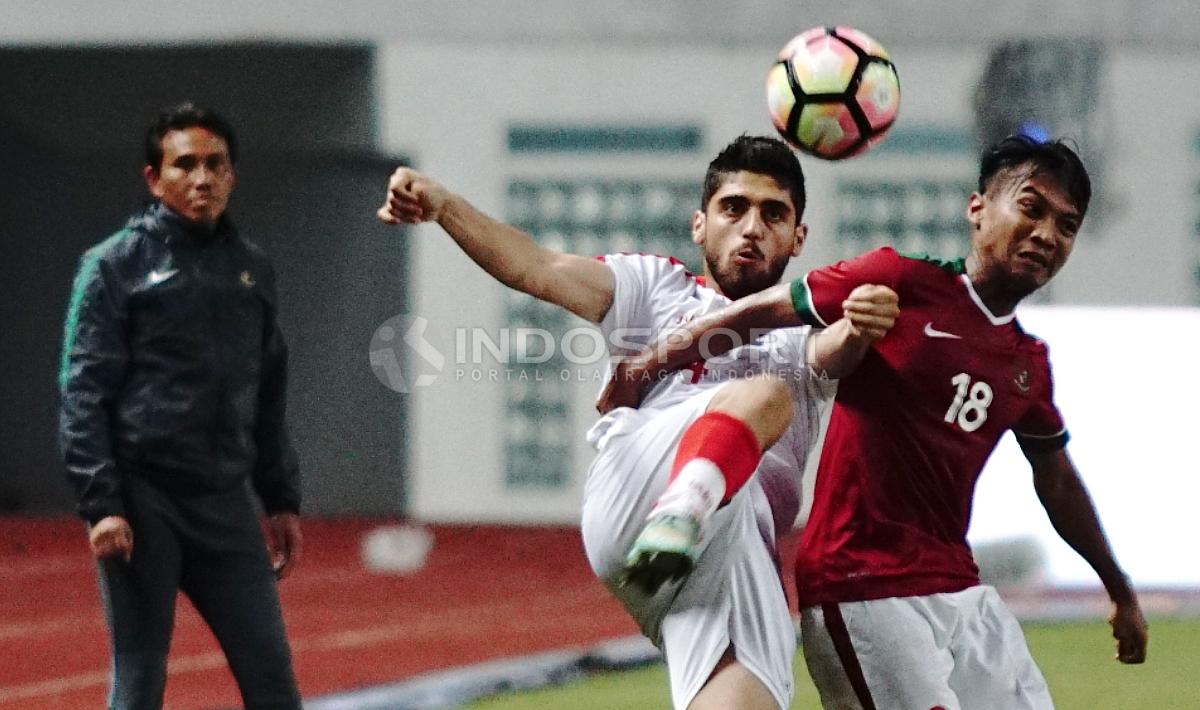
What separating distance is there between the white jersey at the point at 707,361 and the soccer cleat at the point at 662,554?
597 mm

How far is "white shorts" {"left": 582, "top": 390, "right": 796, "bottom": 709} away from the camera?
3.60 meters

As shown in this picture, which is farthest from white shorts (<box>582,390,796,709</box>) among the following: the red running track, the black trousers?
the red running track

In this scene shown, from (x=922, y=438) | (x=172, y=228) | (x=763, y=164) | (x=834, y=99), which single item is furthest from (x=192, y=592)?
(x=834, y=99)

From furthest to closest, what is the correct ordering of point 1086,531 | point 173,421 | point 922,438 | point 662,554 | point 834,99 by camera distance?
point 834,99, point 173,421, point 1086,531, point 922,438, point 662,554

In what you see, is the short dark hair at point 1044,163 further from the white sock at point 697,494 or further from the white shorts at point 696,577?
the white sock at point 697,494

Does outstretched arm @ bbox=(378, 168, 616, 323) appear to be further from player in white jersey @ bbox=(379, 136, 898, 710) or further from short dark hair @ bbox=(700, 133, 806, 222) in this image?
short dark hair @ bbox=(700, 133, 806, 222)

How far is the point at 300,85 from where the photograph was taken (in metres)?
15.8

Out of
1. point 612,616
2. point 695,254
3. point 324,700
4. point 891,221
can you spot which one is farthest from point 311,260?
point 324,700

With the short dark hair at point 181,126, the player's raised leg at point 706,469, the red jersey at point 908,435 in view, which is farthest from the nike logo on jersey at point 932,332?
the short dark hair at point 181,126

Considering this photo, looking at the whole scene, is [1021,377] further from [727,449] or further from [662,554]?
[662,554]

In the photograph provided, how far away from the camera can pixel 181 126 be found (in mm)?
4555

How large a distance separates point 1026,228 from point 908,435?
51 centimetres

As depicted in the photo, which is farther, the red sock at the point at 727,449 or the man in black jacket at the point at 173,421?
the man in black jacket at the point at 173,421

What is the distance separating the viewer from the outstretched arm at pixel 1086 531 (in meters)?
4.10
